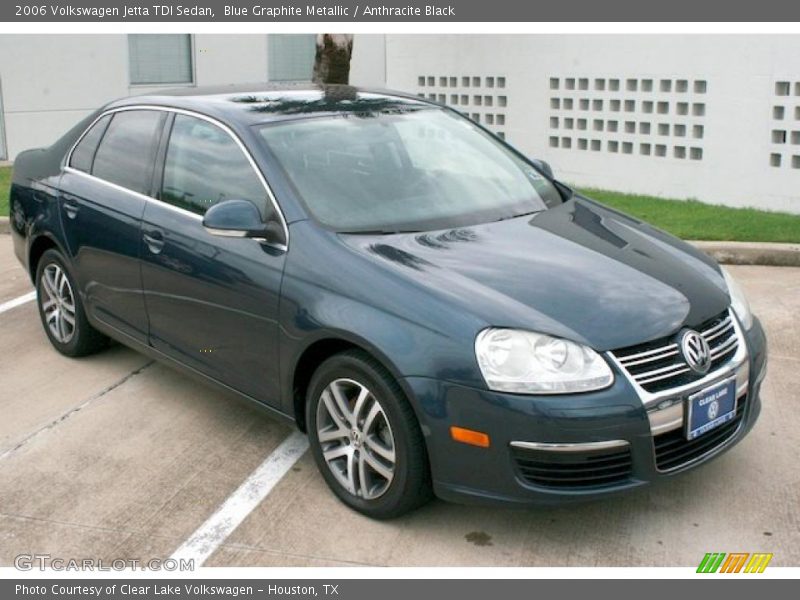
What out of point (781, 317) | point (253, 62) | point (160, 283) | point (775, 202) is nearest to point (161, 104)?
point (160, 283)

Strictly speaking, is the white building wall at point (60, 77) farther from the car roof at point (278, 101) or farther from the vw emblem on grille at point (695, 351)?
the vw emblem on grille at point (695, 351)

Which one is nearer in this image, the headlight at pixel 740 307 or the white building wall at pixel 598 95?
the headlight at pixel 740 307

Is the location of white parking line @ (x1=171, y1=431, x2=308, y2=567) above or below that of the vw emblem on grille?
below

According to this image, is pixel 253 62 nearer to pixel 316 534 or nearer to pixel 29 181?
pixel 29 181

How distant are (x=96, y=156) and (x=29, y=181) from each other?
2.40ft

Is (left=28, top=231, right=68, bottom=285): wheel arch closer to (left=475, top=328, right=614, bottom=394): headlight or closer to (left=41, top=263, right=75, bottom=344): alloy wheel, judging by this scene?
(left=41, top=263, right=75, bottom=344): alloy wheel

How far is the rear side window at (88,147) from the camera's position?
5750 mm

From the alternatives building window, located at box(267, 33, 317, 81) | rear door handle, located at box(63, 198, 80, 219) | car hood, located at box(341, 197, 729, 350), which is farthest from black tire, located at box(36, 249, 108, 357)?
building window, located at box(267, 33, 317, 81)

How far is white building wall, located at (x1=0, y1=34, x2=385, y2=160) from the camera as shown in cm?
1321

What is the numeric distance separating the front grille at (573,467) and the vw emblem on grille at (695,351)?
44cm

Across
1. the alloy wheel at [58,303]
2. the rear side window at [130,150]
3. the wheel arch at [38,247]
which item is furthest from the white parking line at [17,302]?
the rear side window at [130,150]

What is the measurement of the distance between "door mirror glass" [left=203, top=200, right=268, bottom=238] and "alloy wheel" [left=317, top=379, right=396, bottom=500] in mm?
753

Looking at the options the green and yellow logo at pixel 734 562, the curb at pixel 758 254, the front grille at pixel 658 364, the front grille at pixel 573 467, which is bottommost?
the green and yellow logo at pixel 734 562
